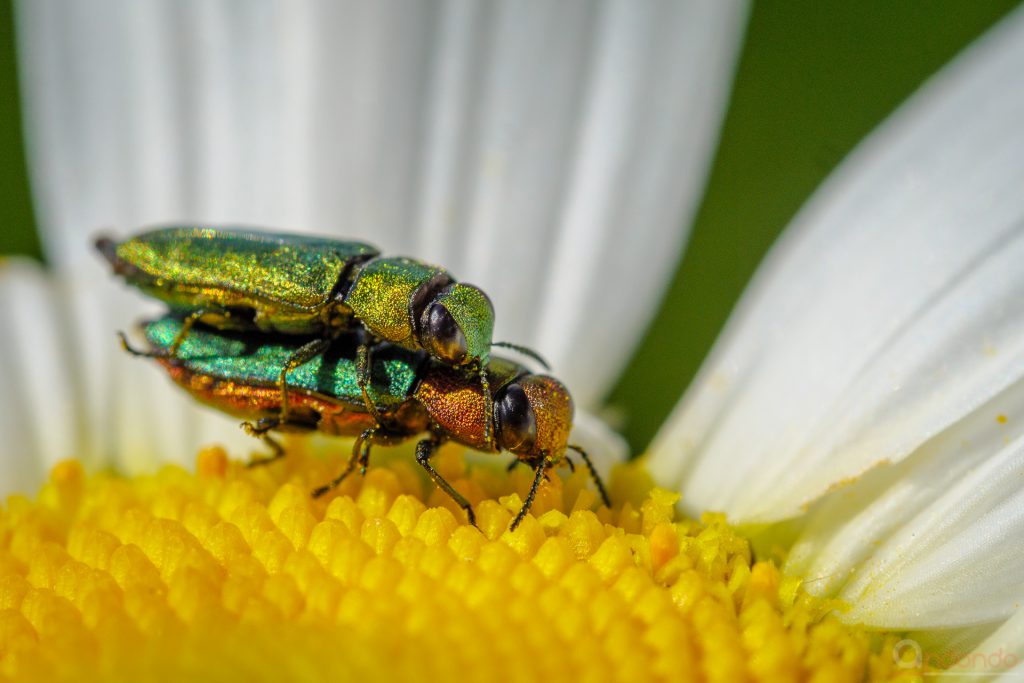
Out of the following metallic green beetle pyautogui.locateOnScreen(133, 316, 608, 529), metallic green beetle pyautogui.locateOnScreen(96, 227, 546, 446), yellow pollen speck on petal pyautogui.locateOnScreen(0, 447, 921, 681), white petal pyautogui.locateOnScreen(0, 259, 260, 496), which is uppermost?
metallic green beetle pyautogui.locateOnScreen(96, 227, 546, 446)

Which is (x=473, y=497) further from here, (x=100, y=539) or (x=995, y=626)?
(x=995, y=626)

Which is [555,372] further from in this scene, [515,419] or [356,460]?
[515,419]

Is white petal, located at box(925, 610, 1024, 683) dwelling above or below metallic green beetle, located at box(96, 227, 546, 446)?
below

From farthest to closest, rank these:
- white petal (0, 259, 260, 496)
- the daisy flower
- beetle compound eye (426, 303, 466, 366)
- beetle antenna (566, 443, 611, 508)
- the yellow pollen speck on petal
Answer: white petal (0, 259, 260, 496)
beetle antenna (566, 443, 611, 508)
beetle compound eye (426, 303, 466, 366)
the daisy flower
the yellow pollen speck on petal

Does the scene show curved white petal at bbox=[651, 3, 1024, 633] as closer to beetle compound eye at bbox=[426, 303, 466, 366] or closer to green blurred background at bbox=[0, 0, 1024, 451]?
green blurred background at bbox=[0, 0, 1024, 451]

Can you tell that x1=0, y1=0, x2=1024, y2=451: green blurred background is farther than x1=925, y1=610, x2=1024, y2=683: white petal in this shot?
Yes

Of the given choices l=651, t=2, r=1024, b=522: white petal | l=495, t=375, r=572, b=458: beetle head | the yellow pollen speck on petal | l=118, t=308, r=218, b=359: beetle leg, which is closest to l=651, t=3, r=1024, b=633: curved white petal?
l=651, t=2, r=1024, b=522: white petal

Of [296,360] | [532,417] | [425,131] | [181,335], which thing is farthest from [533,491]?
[425,131]

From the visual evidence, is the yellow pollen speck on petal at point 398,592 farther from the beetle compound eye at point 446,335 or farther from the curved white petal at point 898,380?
the beetle compound eye at point 446,335
